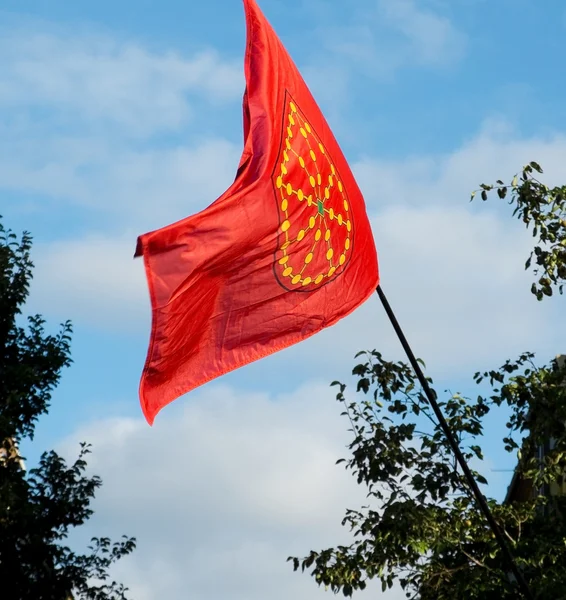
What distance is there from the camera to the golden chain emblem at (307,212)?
8664 millimetres

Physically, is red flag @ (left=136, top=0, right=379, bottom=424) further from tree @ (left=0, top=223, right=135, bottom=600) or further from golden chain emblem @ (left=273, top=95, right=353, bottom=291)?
tree @ (left=0, top=223, right=135, bottom=600)

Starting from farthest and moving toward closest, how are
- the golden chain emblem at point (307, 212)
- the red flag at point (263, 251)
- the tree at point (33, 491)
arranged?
the tree at point (33, 491) < the golden chain emblem at point (307, 212) < the red flag at point (263, 251)

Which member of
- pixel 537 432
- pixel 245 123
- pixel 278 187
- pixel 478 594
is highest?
pixel 245 123

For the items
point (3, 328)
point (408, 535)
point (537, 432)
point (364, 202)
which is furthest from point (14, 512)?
point (364, 202)

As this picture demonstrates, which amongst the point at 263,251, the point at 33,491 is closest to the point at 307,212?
the point at 263,251

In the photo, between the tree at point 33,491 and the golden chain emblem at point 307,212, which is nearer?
the golden chain emblem at point 307,212

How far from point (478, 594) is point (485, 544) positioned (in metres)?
0.69


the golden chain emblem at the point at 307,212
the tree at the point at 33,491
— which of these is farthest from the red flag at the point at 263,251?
the tree at the point at 33,491

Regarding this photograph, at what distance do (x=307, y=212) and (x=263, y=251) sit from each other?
1.86ft

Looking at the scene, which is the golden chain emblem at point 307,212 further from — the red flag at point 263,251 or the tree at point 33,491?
the tree at point 33,491

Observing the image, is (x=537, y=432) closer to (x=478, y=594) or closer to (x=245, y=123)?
(x=478, y=594)

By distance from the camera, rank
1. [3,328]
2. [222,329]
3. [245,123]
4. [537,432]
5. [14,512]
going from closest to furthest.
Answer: [222,329]
[245,123]
[537,432]
[14,512]
[3,328]

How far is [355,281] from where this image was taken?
9117 mm

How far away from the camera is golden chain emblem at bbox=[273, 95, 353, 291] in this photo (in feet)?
28.4
